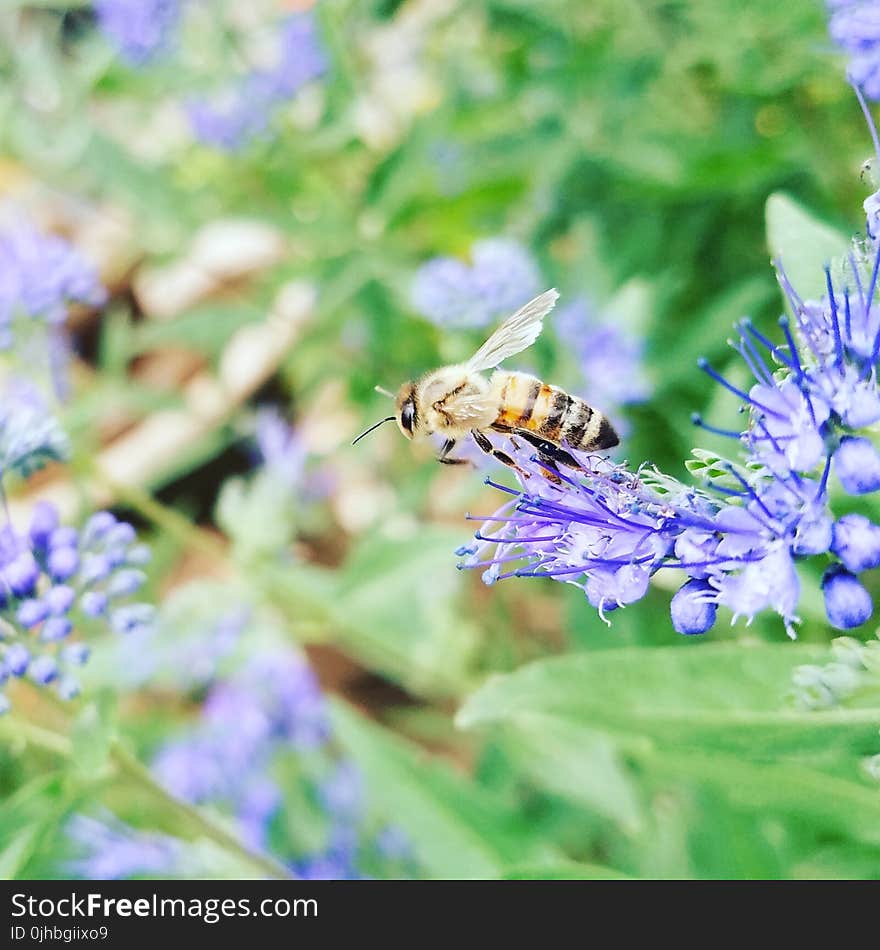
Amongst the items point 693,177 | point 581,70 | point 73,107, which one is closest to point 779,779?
point 693,177

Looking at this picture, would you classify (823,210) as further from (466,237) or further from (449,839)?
(449,839)

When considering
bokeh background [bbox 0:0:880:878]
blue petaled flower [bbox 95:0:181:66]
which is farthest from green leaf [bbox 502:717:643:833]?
blue petaled flower [bbox 95:0:181:66]

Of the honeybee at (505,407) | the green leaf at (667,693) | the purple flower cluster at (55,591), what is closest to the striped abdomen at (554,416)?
the honeybee at (505,407)

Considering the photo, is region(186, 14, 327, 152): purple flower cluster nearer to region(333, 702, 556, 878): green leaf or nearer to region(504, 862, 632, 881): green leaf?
region(333, 702, 556, 878): green leaf

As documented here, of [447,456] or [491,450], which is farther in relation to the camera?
[447,456]

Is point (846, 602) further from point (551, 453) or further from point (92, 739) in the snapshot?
point (92, 739)

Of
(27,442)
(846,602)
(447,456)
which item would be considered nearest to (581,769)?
(447,456)
